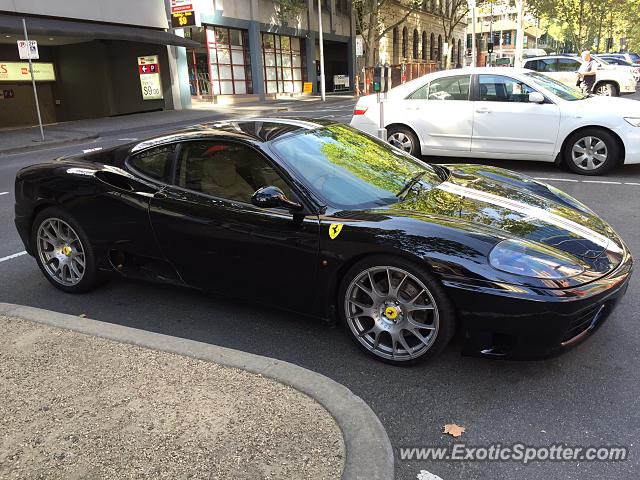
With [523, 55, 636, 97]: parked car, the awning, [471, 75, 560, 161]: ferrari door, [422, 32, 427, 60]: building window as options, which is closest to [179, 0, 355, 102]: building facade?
the awning

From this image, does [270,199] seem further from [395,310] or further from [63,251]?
[63,251]

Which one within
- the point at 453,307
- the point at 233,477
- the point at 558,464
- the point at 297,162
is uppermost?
the point at 297,162

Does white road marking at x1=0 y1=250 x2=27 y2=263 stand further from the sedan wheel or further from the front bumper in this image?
the front bumper

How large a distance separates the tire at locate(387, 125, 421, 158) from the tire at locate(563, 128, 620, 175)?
2.35 m

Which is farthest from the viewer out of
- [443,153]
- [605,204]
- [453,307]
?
[443,153]

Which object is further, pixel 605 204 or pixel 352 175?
pixel 605 204

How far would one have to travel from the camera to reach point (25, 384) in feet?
9.89

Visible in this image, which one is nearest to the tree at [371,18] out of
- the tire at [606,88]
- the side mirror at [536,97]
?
the tire at [606,88]

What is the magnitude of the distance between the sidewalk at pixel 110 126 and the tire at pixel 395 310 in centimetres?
1479

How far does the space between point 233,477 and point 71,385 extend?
50.3 inches

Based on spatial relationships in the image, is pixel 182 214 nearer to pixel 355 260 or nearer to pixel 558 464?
pixel 355 260

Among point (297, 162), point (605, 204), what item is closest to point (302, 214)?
point (297, 162)

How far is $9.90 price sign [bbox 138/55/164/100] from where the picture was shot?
82.0 ft

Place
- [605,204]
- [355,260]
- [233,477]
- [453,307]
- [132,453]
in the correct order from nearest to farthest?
1. [233,477]
2. [132,453]
3. [453,307]
4. [355,260]
5. [605,204]
